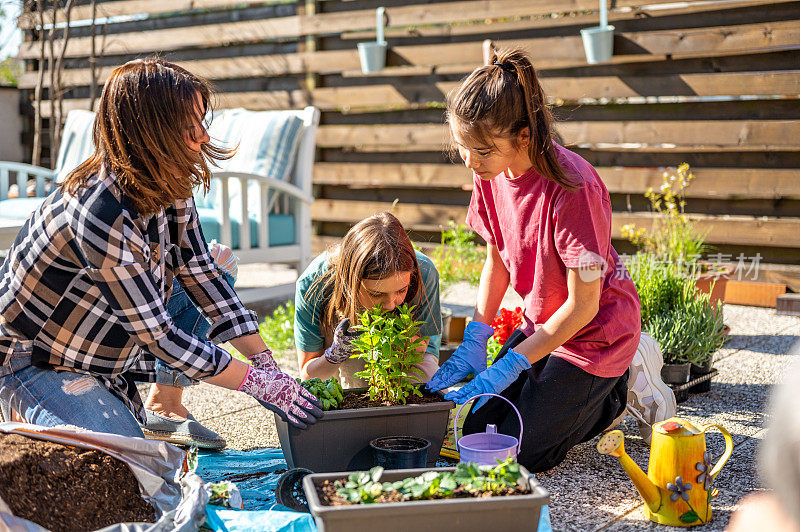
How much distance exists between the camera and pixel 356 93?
223 inches

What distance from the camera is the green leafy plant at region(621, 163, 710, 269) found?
4.05 m

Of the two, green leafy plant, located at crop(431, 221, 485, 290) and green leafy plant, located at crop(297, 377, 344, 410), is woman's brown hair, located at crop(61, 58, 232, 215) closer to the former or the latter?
green leafy plant, located at crop(297, 377, 344, 410)

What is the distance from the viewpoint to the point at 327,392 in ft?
6.78

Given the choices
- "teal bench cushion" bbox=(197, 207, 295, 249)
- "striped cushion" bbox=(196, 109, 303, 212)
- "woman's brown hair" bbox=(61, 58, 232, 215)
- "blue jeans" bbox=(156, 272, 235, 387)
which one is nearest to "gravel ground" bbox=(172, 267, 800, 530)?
"blue jeans" bbox=(156, 272, 235, 387)

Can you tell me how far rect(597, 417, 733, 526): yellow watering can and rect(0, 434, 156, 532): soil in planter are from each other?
3.38ft

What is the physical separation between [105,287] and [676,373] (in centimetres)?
185

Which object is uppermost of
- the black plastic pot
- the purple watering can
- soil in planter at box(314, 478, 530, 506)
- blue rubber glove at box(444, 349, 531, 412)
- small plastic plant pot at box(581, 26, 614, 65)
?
small plastic plant pot at box(581, 26, 614, 65)

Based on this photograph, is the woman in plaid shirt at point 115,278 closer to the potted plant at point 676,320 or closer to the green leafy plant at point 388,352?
the green leafy plant at point 388,352

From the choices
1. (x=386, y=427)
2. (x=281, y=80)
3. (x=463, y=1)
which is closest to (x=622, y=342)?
(x=386, y=427)

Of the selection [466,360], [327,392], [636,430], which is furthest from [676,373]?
[327,392]

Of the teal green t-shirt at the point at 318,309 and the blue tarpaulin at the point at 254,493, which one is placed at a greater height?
the teal green t-shirt at the point at 318,309

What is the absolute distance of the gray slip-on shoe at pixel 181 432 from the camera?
2389 mm

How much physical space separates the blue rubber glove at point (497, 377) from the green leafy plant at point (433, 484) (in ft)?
1.69

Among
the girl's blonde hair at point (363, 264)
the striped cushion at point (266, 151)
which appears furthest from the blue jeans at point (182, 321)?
the striped cushion at point (266, 151)
